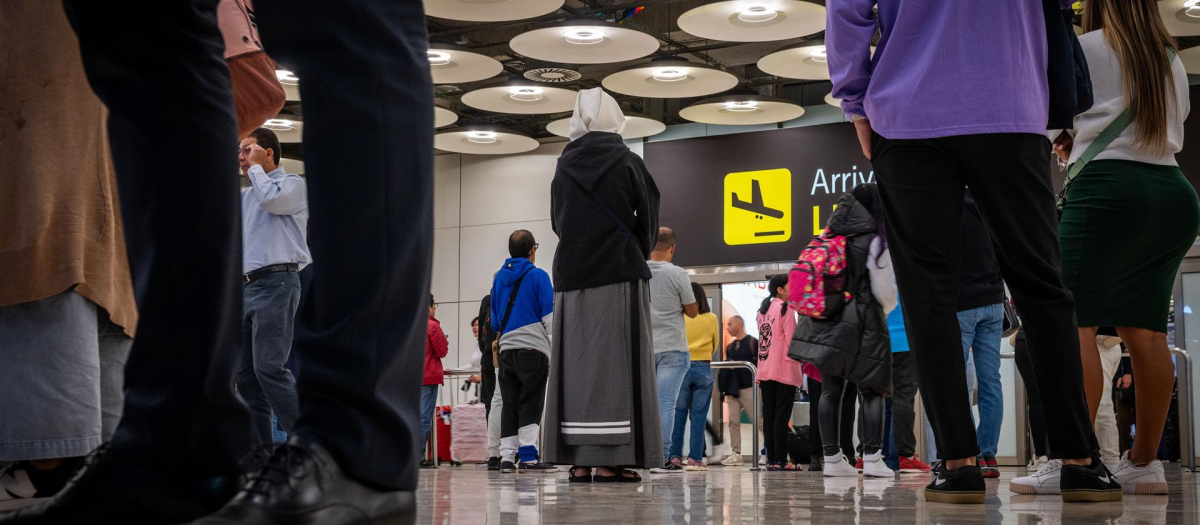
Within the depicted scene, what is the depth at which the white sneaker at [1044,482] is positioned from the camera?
2.83 m

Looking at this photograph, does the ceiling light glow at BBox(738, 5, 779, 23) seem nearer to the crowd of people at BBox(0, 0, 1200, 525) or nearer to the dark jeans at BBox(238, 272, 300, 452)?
the crowd of people at BBox(0, 0, 1200, 525)

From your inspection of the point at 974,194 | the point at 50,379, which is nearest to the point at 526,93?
the point at 974,194

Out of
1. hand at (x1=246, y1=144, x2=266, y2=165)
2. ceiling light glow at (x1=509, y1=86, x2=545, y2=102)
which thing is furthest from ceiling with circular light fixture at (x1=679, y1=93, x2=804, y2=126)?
hand at (x1=246, y1=144, x2=266, y2=165)

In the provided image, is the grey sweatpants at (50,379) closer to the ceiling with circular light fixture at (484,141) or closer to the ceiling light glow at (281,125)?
the ceiling light glow at (281,125)

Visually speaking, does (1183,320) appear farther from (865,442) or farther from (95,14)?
(95,14)

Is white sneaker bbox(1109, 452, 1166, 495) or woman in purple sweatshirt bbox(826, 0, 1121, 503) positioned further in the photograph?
white sneaker bbox(1109, 452, 1166, 495)

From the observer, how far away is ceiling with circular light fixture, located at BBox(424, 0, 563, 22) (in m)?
9.06

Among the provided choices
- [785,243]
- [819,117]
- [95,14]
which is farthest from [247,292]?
[819,117]

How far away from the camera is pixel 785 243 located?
1255 centimetres

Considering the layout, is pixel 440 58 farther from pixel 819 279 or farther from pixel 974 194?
pixel 974 194

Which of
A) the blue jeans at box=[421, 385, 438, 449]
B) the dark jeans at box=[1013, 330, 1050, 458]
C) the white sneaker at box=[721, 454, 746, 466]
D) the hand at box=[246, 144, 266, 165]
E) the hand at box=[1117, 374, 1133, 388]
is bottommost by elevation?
Answer: the white sneaker at box=[721, 454, 746, 466]

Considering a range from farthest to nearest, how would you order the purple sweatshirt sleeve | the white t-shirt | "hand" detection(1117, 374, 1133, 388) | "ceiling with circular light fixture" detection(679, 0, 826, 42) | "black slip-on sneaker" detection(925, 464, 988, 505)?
"hand" detection(1117, 374, 1133, 388) < "ceiling with circular light fixture" detection(679, 0, 826, 42) < the white t-shirt < the purple sweatshirt sleeve < "black slip-on sneaker" detection(925, 464, 988, 505)

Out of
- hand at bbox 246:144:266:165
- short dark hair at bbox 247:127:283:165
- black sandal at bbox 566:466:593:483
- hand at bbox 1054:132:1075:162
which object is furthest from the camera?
short dark hair at bbox 247:127:283:165

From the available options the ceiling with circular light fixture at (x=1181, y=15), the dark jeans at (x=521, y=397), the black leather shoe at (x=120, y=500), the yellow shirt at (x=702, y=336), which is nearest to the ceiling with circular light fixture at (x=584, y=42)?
the yellow shirt at (x=702, y=336)
